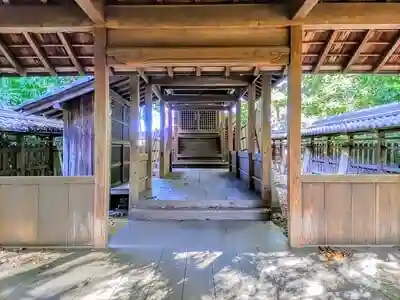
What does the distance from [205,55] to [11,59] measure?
109 inches

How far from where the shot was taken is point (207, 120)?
1734 centimetres

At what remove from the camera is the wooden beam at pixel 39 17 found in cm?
418

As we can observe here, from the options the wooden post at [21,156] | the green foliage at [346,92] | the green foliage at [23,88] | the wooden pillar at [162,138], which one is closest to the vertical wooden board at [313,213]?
the wooden post at [21,156]

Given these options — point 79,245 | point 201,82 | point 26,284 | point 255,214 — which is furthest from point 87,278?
point 201,82

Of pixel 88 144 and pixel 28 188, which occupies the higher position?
pixel 88 144

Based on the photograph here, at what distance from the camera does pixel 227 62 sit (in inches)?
177

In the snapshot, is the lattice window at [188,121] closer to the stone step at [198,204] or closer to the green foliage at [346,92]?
the green foliage at [346,92]

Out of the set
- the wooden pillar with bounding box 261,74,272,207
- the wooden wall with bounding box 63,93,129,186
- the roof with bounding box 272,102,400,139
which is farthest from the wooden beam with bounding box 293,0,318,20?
the wooden wall with bounding box 63,93,129,186

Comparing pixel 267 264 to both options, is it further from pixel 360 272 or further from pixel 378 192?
pixel 378 192

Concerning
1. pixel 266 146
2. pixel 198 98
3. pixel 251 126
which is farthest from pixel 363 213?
pixel 198 98

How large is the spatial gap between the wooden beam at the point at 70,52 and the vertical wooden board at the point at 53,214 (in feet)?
5.99

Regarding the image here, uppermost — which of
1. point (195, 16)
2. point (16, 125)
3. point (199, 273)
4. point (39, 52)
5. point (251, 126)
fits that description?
point (195, 16)

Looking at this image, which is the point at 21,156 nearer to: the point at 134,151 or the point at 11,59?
the point at 134,151

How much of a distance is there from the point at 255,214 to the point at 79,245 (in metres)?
3.19
